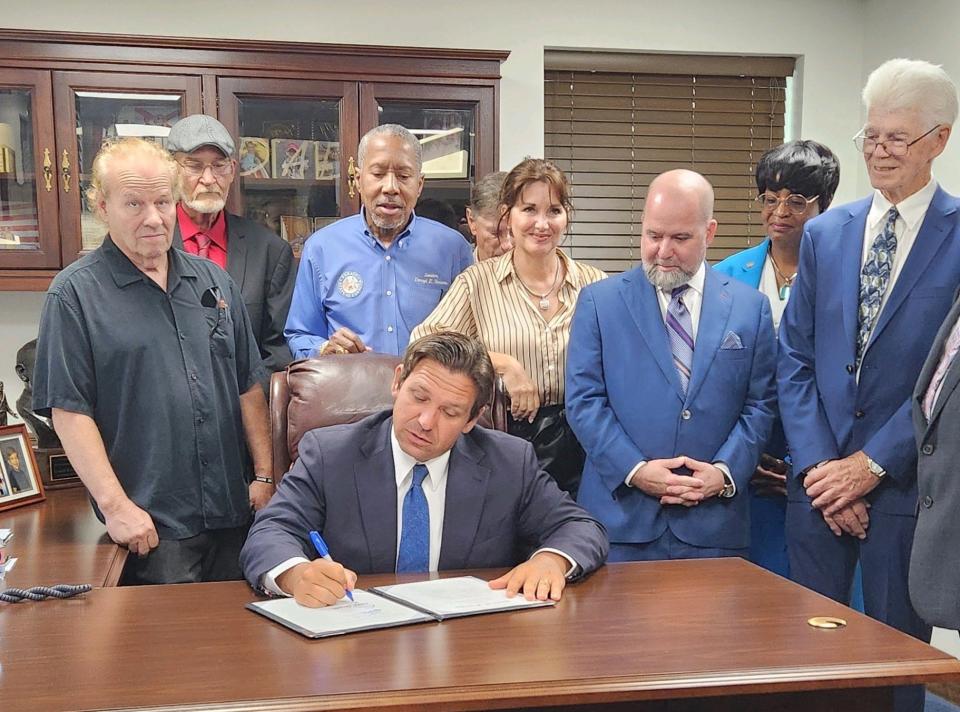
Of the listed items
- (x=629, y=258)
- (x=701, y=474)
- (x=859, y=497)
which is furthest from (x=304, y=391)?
(x=629, y=258)

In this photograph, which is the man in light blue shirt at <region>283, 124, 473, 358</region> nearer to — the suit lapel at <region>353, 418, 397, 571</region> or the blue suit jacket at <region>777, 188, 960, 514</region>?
the suit lapel at <region>353, 418, 397, 571</region>

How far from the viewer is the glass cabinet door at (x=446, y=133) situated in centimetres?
361

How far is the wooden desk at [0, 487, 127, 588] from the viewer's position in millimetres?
1901

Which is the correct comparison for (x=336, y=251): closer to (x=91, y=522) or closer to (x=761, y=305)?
(x=91, y=522)

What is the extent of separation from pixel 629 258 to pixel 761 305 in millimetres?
2059

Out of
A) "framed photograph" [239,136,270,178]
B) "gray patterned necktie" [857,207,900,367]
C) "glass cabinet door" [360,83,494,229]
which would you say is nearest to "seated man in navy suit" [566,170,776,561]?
"gray patterned necktie" [857,207,900,367]

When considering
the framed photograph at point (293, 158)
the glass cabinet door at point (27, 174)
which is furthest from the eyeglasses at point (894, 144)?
the glass cabinet door at point (27, 174)

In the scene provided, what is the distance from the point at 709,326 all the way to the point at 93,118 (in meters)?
2.36

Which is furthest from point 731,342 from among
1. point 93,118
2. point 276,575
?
point 93,118

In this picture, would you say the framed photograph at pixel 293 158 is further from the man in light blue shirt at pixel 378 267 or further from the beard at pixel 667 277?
the beard at pixel 667 277

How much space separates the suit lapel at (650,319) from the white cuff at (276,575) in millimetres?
973

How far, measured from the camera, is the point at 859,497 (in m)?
2.12

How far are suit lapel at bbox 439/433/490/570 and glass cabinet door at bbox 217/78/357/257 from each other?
187cm

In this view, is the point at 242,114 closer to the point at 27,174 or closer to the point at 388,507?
the point at 27,174
